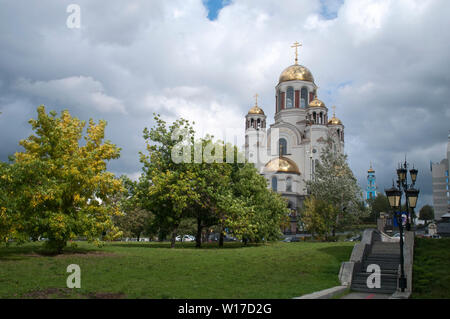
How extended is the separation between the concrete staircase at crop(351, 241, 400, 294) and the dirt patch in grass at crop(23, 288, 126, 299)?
278 inches

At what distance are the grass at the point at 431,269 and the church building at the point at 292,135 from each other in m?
40.2

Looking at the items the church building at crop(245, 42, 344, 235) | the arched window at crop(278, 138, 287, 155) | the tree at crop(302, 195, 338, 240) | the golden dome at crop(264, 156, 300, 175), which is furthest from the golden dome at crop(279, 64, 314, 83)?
the tree at crop(302, 195, 338, 240)

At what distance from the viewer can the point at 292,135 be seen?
63.6 m

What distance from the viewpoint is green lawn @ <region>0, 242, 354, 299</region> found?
29.7 ft

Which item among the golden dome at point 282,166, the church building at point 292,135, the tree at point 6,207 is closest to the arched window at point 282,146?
the church building at point 292,135

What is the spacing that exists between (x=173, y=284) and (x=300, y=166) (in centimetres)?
5397

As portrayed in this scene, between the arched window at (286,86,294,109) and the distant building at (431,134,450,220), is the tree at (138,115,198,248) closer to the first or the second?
the arched window at (286,86,294,109)

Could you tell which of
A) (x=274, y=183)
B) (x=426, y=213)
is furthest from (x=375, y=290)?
(x=426, y=213)

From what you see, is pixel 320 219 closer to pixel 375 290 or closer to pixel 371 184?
pixel 375 290

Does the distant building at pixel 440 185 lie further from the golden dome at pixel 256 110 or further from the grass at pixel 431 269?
the grass at pixel 431 269

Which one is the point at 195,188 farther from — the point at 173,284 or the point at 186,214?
the point at 173,284

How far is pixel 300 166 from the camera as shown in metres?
62.2

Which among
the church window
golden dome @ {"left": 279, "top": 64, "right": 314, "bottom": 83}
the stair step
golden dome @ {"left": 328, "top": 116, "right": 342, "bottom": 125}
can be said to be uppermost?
golden dome @ {"left": 279, "top": 64, "right": 314, "bottom": 83}
